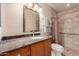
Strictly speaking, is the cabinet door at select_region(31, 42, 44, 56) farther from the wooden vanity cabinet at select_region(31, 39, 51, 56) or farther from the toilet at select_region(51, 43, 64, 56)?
the toilet at select_region(51, 43, 64, 56)

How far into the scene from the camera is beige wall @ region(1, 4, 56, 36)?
156cm

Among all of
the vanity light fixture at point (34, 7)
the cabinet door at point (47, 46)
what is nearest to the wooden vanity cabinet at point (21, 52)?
the cabinet door at point (47, 46)

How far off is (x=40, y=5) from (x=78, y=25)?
2.00 feet

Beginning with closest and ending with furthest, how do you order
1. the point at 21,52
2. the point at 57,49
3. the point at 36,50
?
the point at 21,52 → the point at 36,50 → the point at 57,49

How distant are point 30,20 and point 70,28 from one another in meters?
0.60

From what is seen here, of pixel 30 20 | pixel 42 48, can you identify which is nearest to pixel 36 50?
pixel 42 48

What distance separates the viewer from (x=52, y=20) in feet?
5.25

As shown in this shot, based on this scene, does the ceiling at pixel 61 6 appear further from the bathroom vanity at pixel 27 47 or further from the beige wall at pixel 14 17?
the bathroom vanity at pixel 27 47

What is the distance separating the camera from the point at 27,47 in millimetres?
1307

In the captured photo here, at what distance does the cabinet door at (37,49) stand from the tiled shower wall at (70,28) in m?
0.32

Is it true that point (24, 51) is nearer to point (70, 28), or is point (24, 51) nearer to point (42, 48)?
point (42, 48)

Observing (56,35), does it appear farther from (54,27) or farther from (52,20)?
(52,20)

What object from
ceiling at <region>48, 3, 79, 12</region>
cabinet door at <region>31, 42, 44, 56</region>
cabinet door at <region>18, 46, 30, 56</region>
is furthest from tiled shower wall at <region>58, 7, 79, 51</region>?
cabinet door at <region>18, 46, 30, 56</region>

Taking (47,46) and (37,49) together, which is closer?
(37,49)
